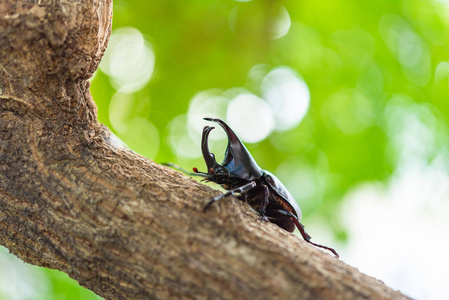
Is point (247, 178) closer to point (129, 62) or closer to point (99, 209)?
point (99, 209)

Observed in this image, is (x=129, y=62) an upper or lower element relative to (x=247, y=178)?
upper

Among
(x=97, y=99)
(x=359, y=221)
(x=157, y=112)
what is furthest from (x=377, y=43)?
(x=97, y=99)

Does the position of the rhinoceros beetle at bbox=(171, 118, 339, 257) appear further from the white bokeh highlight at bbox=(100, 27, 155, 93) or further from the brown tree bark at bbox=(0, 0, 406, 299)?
the white bokeh highlight at bbox=(100, 27, 155, 93)

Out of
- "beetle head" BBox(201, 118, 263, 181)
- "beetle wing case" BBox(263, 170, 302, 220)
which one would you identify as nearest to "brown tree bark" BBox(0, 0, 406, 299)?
"beetle head" BBox(201, 118, 263, 181)

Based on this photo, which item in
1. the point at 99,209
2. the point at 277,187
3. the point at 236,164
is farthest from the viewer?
the point at 277,187

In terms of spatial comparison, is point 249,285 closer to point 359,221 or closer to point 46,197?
point 46,197

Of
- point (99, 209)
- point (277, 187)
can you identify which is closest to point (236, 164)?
point (277, 187)

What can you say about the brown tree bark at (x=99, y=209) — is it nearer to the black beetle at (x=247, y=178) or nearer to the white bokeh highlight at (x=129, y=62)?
the black beetle at (x=247, y=178)

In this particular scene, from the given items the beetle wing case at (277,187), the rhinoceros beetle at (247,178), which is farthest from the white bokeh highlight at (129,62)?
the beetle wing case at (277,187)
